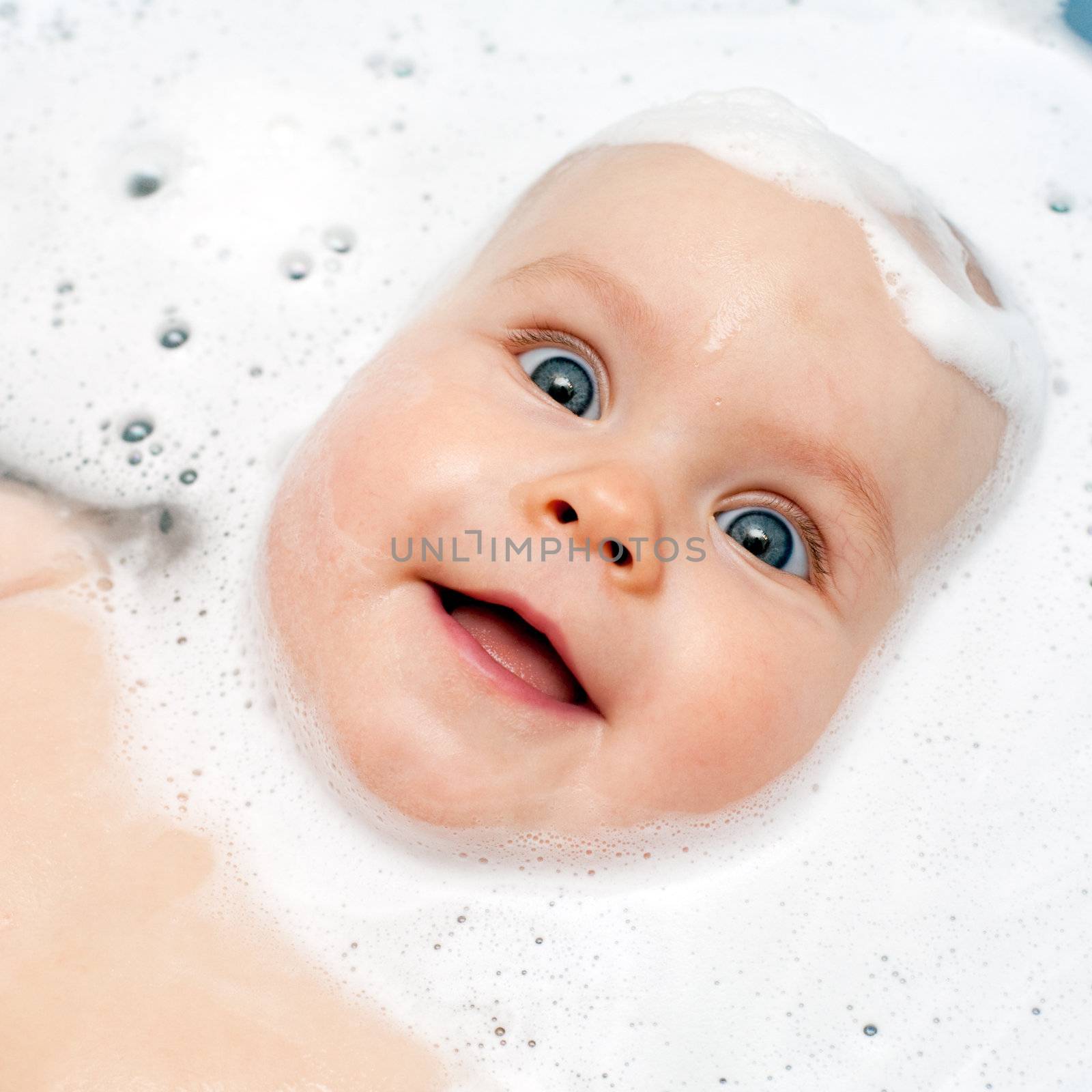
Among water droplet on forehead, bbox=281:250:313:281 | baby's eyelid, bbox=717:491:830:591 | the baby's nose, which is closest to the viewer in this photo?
the baby's nose

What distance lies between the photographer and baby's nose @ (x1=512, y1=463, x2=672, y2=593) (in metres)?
0.94

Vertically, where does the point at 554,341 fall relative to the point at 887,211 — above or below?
below

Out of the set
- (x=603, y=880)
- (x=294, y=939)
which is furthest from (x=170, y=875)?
(x=603, y=880)

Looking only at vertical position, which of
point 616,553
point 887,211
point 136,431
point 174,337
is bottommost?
point 136,431

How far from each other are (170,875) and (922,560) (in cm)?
75

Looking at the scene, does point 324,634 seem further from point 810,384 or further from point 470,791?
point 810,384

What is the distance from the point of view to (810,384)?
3.36 feet

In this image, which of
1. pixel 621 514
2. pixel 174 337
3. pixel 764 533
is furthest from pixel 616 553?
pixel 174 337

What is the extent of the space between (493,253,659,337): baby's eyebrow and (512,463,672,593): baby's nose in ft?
0.45

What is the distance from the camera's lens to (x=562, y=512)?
3.16ft

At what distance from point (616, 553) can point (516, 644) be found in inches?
5.2

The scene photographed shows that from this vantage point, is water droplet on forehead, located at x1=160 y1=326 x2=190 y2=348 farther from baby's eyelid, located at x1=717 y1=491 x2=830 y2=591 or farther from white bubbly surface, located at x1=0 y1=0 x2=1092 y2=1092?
baby's eyelid, located at x1=717 y1=491 x2=830 y2=591

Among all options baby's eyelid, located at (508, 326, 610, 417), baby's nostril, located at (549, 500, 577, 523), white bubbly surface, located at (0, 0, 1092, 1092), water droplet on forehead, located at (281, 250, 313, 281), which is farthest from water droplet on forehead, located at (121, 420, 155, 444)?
baby's nostril, located at (549, 500, 577, 523)

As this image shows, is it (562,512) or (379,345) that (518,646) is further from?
(379,345)
